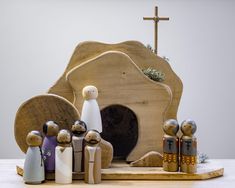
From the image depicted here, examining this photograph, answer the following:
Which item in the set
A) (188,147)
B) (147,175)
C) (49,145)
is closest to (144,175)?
(147,175)

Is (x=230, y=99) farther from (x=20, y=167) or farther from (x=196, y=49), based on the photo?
(x=20, y=167)

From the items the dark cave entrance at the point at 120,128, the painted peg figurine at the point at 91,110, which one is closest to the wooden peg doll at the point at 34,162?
the painted peg figurine at the point at 91,110

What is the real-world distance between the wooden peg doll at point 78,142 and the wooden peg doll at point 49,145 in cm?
4

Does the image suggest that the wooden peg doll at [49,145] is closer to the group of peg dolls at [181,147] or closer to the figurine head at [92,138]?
the figurine head at [92,138]

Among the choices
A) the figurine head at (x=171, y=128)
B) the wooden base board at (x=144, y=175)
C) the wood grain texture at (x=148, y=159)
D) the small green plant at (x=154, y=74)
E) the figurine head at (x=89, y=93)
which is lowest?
the wooden base board at (x=144, y=175)

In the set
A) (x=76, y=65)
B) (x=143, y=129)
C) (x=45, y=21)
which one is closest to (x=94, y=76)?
(x=76, y=65)

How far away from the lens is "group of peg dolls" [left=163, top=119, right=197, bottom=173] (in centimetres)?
104

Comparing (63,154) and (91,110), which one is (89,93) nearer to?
(91,110)

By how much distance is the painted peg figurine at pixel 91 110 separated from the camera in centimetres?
106

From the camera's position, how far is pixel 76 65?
3.76ft

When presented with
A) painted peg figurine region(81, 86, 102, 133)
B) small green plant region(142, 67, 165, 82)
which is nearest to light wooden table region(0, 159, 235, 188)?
painted peg figurine region(81, 86, 102, 133)

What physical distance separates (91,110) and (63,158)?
0.45 feet

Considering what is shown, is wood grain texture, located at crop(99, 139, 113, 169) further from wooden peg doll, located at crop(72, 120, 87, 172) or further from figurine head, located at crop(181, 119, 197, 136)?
figurine head, located at crop(181, 119, 197, 136)

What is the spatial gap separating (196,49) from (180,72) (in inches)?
3.9
